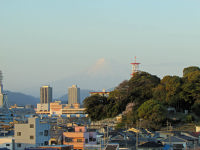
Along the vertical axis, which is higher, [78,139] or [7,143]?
[78,139]

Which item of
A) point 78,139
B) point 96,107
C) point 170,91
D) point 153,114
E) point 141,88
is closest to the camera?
point 78,139

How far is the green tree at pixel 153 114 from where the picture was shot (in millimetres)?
46906

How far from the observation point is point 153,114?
4703 cm

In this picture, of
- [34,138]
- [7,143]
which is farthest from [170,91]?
[7,143]

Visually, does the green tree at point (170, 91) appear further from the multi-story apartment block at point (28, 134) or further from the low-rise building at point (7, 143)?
the low-rise building at point (7, 143)

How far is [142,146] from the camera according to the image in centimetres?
2859

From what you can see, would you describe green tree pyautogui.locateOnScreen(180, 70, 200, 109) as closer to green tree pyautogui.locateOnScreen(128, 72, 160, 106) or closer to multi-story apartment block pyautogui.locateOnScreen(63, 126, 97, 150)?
green tree pyautogui.locateOnScreen(128, 72, 160, 106)

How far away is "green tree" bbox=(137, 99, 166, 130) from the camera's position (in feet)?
154

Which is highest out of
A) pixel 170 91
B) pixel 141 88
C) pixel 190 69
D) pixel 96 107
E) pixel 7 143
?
pixel 190 69

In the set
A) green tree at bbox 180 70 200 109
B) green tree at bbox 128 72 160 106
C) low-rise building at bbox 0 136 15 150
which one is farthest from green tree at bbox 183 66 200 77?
low-rise building at bbox 0 136 15 150

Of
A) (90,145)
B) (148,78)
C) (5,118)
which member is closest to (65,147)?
(90,145)

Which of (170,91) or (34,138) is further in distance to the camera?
(170,91)

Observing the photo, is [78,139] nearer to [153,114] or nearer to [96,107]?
[153,114]

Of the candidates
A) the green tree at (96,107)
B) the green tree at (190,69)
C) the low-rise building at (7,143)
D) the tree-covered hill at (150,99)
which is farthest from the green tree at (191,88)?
the low-rise building at (7,143)
